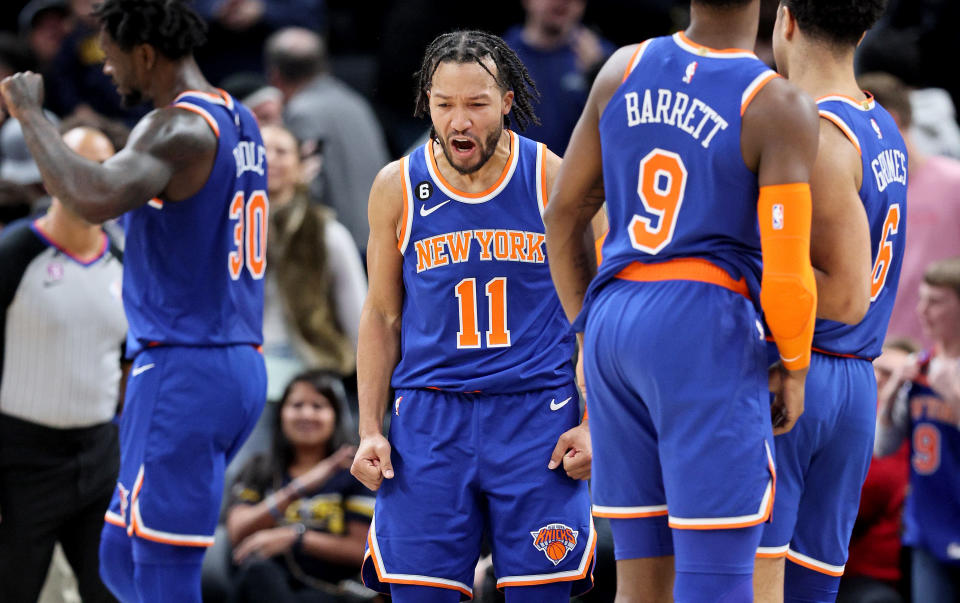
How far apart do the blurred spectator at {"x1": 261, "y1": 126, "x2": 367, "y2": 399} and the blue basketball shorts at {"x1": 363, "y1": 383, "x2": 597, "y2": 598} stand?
3101 mm

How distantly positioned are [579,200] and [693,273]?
42 centimetres

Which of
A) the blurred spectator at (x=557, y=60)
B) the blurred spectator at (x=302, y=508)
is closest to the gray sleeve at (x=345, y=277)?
the blurred spectator at (x=302, y=508)

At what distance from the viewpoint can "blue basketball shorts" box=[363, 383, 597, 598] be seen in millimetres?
3766

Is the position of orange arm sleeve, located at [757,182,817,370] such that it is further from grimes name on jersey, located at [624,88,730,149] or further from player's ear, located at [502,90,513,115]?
player's ear, located at [502,90,513,115]

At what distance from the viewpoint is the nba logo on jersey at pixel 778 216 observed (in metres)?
3.11

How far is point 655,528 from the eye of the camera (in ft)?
11.2

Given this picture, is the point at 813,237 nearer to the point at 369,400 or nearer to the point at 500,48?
the point at 500,48

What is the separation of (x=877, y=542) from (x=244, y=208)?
333cm

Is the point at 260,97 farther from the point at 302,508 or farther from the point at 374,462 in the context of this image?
the point at 374,462

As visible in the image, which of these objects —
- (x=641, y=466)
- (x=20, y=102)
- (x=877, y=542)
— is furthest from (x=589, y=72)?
(x=641, y=466)

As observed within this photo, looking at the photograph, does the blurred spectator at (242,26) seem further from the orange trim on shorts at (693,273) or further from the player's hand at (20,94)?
the orange trim on shorts at (693,273)

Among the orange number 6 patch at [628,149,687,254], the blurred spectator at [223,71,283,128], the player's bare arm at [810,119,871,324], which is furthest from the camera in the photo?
the blurred spectator at [223,71,283,128]

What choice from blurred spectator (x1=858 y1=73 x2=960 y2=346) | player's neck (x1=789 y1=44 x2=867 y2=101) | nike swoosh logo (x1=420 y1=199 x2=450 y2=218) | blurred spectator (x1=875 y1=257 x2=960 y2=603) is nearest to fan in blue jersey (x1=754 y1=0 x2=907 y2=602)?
player's neck (x1=789 y1=44 x2=867 y2=101)

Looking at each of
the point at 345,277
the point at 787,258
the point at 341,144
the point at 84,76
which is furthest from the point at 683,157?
the point at 84,76
